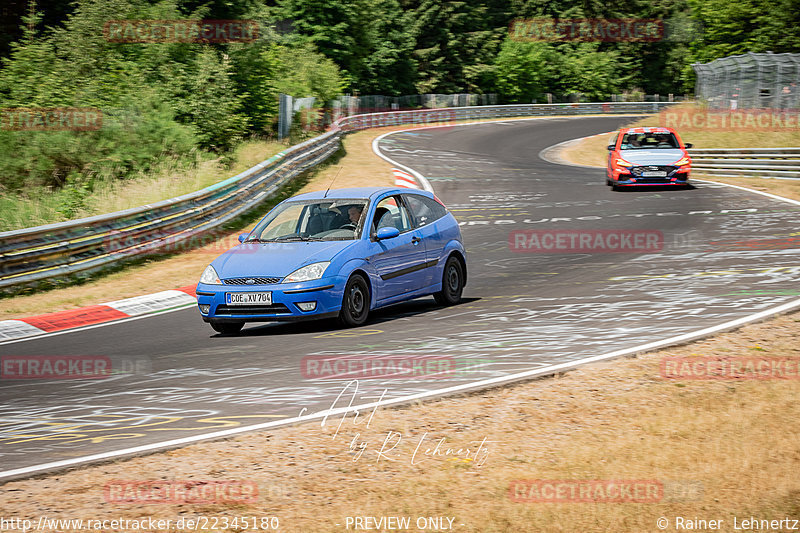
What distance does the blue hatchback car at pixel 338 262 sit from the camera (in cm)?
991

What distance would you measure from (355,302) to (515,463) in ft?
17.1

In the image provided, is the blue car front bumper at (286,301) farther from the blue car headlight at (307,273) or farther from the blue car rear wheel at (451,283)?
the blue car rear wheel at (451,283)

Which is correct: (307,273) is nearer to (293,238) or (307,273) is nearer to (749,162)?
(293,238)

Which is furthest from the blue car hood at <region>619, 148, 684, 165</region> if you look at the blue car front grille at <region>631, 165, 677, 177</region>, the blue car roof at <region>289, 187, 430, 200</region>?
the blue car roof at <region>289, 187, 430, 200</region>

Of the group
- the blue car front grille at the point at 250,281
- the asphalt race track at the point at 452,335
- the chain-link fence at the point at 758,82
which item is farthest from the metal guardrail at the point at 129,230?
the chain-link fence at the point at 758,82

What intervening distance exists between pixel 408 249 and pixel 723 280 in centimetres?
443

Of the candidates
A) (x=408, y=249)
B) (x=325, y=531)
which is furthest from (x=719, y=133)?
(x=325, y=531)

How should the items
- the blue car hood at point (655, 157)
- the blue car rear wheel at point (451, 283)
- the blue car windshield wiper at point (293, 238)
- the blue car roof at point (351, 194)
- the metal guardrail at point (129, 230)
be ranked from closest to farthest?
the blue car windshield wiper at point (293, 238) → the blue car roof at point (351, 194) → the blue car rear wheel at point (451, 283) → the metal guardrail at point (129, 230) → the blue car hood at point (655, 157)

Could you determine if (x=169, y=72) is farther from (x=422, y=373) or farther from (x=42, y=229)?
(x=422, y=373)

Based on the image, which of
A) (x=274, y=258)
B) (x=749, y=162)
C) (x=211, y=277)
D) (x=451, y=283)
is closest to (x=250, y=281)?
(x=274, y=258)

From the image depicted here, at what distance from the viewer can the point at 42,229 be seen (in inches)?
559

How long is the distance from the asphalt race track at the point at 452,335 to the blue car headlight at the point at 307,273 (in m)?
0.64

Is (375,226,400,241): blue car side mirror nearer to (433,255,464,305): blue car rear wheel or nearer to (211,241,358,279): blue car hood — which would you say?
(211,241,358,279): blue car hood

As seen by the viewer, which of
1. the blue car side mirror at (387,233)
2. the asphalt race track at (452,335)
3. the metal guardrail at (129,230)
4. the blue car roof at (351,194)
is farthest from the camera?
the metal guardrail at (129,230)
